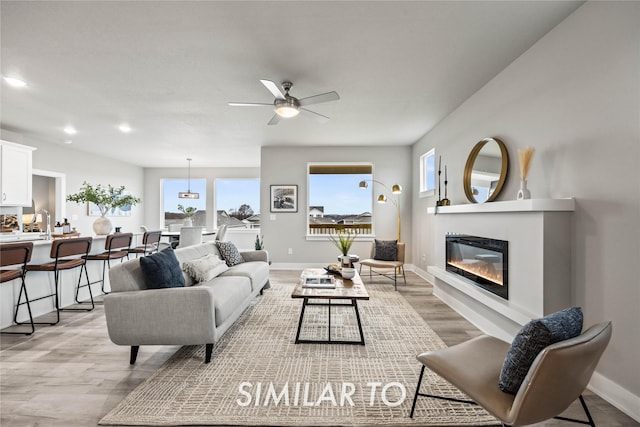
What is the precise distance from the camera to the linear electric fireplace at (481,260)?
2676mm

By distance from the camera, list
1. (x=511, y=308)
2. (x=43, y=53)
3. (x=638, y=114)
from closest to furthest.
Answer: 1. (x=638, y=114)
2. (x=511, y=308)
3. (x=43, y=53)

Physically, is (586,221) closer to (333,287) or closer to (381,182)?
(333,287)

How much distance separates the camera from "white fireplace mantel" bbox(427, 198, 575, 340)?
215 cm

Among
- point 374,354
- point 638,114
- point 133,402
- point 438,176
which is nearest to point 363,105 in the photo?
point 438,176

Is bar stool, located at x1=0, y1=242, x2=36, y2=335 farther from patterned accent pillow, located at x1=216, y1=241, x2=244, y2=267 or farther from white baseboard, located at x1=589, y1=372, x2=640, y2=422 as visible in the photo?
white baseboard, located at x1=589, y1=372, x2=640, y2=422

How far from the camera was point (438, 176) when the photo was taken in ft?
15.4

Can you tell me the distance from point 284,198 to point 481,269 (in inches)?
165

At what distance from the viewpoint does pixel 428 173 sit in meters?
5.48

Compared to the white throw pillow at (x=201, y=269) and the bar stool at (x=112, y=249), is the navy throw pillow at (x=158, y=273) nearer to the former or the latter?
the white throw pillow at (x=201, y=269)

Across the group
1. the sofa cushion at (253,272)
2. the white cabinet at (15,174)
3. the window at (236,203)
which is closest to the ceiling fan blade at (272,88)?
the sofa cushion at (253,272)

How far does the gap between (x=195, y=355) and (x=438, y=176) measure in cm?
402

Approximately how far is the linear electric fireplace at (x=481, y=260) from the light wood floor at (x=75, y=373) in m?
0.52

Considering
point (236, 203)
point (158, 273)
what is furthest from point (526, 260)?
point (236, 203)

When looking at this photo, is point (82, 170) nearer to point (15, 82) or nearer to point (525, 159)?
point (15, 82)
